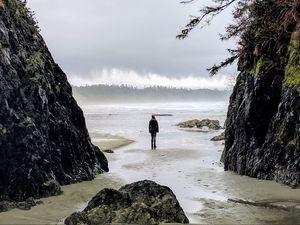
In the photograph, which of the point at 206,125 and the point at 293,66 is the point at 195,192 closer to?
the point at 293,66

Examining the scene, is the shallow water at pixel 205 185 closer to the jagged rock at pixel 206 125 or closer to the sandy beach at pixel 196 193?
the sandy beach at pixel 196 193

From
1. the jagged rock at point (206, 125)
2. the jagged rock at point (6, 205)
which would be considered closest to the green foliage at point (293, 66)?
the jagged rock at point (6, 205)

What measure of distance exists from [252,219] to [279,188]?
3.50m

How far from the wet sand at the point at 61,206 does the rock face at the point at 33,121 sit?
39 cm

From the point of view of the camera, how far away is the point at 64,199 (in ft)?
36.9

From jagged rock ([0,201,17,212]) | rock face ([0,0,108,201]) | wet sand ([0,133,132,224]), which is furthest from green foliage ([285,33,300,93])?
jagged rock ([0,201,17,212])

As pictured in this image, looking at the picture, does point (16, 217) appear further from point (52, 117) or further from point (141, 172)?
point (141, 172)

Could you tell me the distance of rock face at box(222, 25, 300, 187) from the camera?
13.2 meters

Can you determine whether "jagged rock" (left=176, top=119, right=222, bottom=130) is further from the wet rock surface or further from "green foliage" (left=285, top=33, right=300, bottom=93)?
the wet rock surface

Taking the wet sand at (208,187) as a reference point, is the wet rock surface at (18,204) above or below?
above

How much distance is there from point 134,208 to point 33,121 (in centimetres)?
459

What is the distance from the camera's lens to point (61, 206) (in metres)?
10.5

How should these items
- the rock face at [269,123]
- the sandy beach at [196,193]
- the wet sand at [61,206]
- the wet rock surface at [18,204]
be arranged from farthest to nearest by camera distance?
1. the rock face at [269,123]
2. the wet rock surface at [18,204]
3. the sandy beach at [196,193]
4. the wet sand at [61,206]

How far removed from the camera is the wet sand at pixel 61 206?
8.87m
